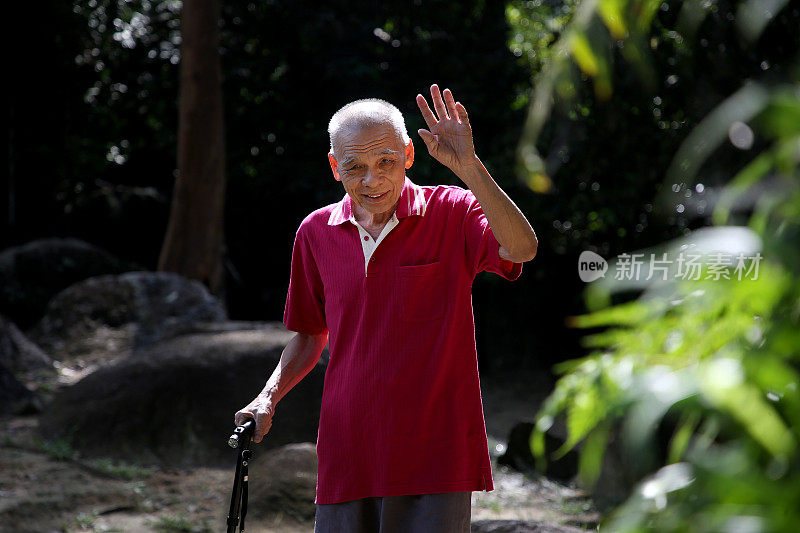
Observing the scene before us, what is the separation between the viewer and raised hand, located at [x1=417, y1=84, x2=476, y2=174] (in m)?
2.17

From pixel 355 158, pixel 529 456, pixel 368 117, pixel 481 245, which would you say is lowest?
pixel 529 456

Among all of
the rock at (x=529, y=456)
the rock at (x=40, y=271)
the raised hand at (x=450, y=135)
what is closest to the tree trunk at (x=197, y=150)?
the rock at (x=40, y=271)

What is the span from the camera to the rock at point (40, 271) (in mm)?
9438

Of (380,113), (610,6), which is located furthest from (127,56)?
(610,6)

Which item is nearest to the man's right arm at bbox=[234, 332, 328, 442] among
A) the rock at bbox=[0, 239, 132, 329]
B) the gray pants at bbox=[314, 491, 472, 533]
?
the gray pants at bbox=[314, 491, 472, 533]

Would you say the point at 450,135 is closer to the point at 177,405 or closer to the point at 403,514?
the point at 403,514

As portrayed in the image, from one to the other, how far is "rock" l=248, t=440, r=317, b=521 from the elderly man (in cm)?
237

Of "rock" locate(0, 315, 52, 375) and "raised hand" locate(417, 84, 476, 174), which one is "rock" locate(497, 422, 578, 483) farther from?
"raised hand" locate(417, 84, 476, 174)

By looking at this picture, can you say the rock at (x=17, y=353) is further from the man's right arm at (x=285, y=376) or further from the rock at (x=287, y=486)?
the man's right arm at (x=285, y=376)

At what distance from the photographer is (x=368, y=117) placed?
2334 millimetres

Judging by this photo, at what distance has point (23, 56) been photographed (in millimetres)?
11016

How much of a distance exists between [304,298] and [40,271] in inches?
308

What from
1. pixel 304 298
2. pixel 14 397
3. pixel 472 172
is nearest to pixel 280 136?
pixel 14 397

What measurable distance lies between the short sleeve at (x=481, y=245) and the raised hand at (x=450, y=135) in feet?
0.35
